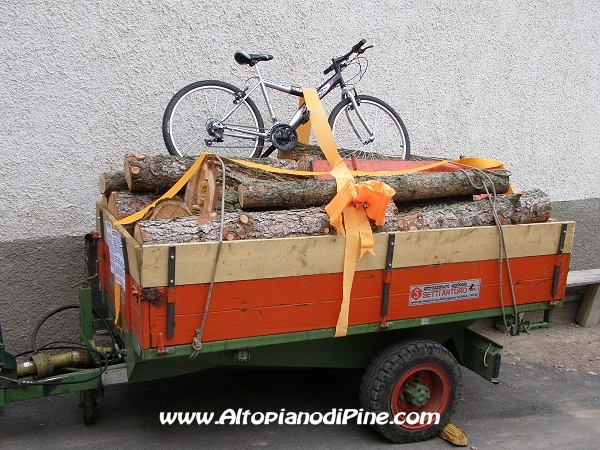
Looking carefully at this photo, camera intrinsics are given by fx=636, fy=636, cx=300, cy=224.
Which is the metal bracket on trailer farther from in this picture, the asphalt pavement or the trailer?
A: the asphalt pavement

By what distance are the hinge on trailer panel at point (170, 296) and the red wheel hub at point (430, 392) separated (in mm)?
1577

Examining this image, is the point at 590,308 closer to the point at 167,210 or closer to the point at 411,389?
the point at 411,389

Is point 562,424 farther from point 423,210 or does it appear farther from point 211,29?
point 211,29

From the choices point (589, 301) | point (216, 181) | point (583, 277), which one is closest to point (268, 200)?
point (216, 181)

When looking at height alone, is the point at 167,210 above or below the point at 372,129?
below

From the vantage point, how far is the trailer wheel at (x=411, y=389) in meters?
4.04

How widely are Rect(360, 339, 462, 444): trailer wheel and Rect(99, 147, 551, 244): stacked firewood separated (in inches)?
32.3

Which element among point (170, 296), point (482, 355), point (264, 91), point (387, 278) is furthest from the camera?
point (264, 91)

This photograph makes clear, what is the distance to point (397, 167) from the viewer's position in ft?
16.4

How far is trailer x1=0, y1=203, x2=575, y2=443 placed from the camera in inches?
134

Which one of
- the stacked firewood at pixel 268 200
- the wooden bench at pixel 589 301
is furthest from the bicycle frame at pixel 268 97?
the wooden bench at pixel 589 301

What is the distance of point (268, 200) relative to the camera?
13.0 ft

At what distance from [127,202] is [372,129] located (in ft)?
8.88

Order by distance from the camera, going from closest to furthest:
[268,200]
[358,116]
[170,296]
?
[170,296] < [268,200] < [358,116]
